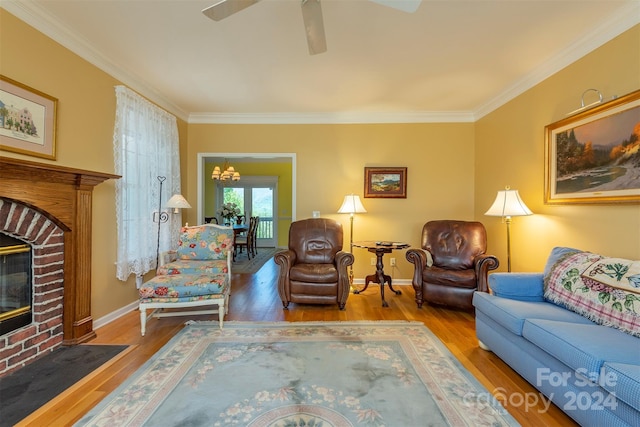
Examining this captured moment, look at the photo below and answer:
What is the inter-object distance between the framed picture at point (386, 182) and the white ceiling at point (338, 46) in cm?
101

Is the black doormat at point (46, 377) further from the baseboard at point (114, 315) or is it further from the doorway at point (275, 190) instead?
the doorway at point (275, 190)

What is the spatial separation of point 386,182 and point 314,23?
289 cm

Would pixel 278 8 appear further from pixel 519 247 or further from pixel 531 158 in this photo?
pixel 519 247

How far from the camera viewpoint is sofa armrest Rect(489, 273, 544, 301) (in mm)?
2273

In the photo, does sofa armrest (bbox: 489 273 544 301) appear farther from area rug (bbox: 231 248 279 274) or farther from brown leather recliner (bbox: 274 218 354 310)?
area rug (bbox: 231 248 279 274)

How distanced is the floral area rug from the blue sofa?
13.6 inches

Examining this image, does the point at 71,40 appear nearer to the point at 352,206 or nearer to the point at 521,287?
the point at 352,206

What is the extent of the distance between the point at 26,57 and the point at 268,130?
8.95 feet

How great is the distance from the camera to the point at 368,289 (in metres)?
4.15

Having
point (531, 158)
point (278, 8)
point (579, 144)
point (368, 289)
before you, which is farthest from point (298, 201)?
point (579, 144)

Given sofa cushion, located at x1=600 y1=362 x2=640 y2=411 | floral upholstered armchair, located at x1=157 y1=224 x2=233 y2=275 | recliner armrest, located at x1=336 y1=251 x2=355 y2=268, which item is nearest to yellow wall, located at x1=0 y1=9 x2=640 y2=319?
floral upholstered armchair, located at x1=157 y1=224 x2=233 y2=275

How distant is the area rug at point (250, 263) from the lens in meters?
5.43

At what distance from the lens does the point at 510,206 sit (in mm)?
2928

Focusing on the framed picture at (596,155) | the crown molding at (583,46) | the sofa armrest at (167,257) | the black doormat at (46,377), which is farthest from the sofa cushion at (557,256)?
the sofa armrest at (167,257)
